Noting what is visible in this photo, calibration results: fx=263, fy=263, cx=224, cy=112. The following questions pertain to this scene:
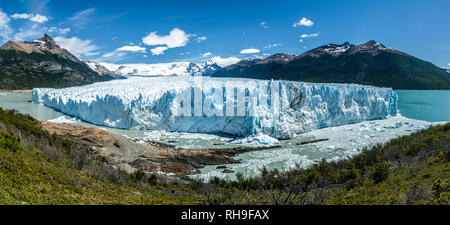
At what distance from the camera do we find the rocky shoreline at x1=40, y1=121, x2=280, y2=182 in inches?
612

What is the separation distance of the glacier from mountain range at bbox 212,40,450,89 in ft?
172

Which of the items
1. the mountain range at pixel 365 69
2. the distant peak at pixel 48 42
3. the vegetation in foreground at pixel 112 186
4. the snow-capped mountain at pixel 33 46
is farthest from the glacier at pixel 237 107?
the distant peak at pixel 48 42

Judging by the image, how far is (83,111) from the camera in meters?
29.5

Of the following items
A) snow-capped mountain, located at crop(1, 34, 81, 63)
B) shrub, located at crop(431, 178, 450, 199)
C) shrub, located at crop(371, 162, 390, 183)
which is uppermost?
Answer: snow-capped mountain, located at crop(1, 34, 81, 63)

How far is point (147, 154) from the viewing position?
17406mm

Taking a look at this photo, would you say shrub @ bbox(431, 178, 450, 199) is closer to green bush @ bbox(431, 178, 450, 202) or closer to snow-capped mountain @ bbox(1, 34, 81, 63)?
green bush @ bbox(431, 178, 450, 202)

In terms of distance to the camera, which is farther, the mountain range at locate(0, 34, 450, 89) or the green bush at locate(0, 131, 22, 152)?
the mountain range at locate(0, 34, 450, 89)

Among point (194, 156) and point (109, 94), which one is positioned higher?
point (109, 94)

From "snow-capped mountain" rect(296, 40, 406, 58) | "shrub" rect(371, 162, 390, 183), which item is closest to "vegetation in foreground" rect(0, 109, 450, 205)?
"shrub" rect(371, 162, 390, 183)

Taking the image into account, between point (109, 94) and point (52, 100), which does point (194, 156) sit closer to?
point (109, 94)

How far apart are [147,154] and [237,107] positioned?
31.7 feet

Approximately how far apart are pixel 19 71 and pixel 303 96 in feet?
321
